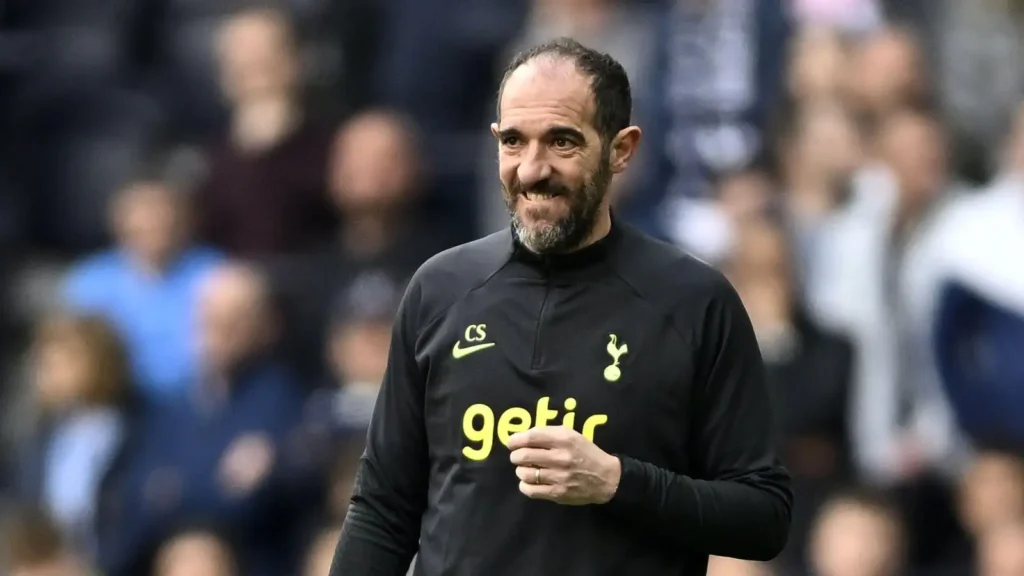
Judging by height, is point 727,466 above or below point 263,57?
below

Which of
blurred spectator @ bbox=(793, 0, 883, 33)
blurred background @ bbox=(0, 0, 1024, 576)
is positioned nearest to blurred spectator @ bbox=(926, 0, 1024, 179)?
blurred background @ bbox=(0, 0, 1024, 576)

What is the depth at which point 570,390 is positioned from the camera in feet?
11.0

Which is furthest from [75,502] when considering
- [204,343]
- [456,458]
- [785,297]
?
[456,458]

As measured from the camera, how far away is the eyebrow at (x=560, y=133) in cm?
328

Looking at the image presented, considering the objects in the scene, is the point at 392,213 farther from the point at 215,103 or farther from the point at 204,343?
the point at 215,103

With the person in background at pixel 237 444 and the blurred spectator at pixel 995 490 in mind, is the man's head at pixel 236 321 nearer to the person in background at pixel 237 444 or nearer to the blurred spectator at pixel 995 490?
the person in background at pixel 237 444

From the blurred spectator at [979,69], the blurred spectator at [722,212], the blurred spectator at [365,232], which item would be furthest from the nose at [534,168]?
the blurred spectator at [979,69]

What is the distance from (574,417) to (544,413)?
5 centimetres

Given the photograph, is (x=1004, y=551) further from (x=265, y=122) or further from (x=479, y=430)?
(x=265, y=122)

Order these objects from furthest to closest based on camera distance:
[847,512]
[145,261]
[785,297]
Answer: [145,261], [785,297], [847,512]

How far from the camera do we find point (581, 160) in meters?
3.30

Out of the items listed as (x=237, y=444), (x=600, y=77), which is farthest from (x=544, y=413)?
(x=237, y=444)

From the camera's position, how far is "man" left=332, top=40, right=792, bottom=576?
3293 millimetres

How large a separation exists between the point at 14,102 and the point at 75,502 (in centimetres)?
264
